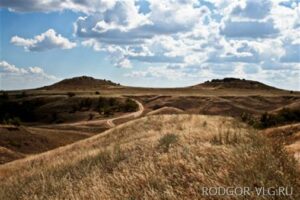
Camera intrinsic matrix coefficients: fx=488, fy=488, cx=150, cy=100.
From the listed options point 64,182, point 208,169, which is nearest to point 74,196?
point 64,182

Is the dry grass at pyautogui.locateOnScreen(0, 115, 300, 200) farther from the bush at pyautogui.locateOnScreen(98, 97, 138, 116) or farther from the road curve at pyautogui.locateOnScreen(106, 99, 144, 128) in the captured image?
the bush at pyautogui.locateOnScreen(98, 97, 138, 116)

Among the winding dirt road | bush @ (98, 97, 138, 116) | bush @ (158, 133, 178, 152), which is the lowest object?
the winding dirt road

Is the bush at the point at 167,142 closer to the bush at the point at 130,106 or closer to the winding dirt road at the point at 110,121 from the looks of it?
the winding dirt road at the point at 110,121

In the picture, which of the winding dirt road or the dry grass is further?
the winding dirt road

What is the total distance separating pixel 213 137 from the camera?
1338 centimetres

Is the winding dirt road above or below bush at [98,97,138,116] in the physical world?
below

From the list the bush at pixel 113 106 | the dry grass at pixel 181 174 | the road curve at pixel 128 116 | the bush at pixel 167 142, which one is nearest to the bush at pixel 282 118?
the road curve at pixel 128 116

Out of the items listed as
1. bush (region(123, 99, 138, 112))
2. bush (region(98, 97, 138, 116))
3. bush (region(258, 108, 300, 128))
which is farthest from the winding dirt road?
bush (region(258, 108, 300, 128))

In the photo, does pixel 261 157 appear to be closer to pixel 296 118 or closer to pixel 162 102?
pixel 296 118

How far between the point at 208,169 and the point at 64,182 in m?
4.28

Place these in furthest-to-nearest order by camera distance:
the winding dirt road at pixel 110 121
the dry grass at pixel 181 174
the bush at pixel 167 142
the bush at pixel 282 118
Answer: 1. the winding dirt road at pixel 110 121
2. the bush at pixel 282 118
3. the bush at pixel 167 142
4. the dry grass at pixel 181 174

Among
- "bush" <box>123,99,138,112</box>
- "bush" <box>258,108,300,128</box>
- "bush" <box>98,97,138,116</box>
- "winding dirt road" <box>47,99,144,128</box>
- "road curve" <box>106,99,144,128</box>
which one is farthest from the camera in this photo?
"bush" <box>123,99,138,112</box>

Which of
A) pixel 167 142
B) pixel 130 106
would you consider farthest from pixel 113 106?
pixel 167 142

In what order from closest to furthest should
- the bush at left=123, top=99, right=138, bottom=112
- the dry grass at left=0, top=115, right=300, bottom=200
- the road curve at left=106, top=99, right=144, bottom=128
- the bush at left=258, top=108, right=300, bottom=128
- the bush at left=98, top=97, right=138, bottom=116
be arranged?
1. the dry grass at left=0, top=115, right=300, bottom=200
2. the bush at left=258, top=108, right=300, bottom=128
3. the road curve at left=106, top=99, right=144, bottom=128
4. the bush at left=98, top=97, right=138, bottom=116
5. the bush at left=123, top=99, right=138, bottom=112
